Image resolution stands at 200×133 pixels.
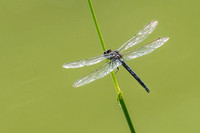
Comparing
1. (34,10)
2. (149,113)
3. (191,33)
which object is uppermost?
(34,10)

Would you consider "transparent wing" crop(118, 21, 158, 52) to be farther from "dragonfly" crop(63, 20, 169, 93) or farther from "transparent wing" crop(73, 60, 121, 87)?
"transparent wing" crop(73, 60, 121, 87)

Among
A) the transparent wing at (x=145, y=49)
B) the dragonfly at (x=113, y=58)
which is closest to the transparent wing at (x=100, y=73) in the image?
the dragonfly at (x=113, y=58)

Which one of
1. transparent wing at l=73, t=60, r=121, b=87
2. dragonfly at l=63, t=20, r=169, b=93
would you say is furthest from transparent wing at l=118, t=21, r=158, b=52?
transparent wing at l=73, t=60, r=121, b=87

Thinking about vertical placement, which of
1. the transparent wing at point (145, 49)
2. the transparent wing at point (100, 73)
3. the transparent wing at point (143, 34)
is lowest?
the transparent wing at point (100, 73)

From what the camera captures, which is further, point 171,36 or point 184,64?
point 171,36

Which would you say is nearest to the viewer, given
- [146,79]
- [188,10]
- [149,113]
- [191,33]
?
[149,113]

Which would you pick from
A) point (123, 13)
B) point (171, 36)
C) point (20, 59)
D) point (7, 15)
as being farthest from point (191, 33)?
point (7, 15)

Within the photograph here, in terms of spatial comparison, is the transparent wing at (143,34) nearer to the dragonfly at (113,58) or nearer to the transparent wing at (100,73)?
the dragonfly at (113,58)

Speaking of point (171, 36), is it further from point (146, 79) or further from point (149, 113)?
point (149, 113)

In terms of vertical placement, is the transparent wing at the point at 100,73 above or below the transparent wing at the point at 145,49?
below
